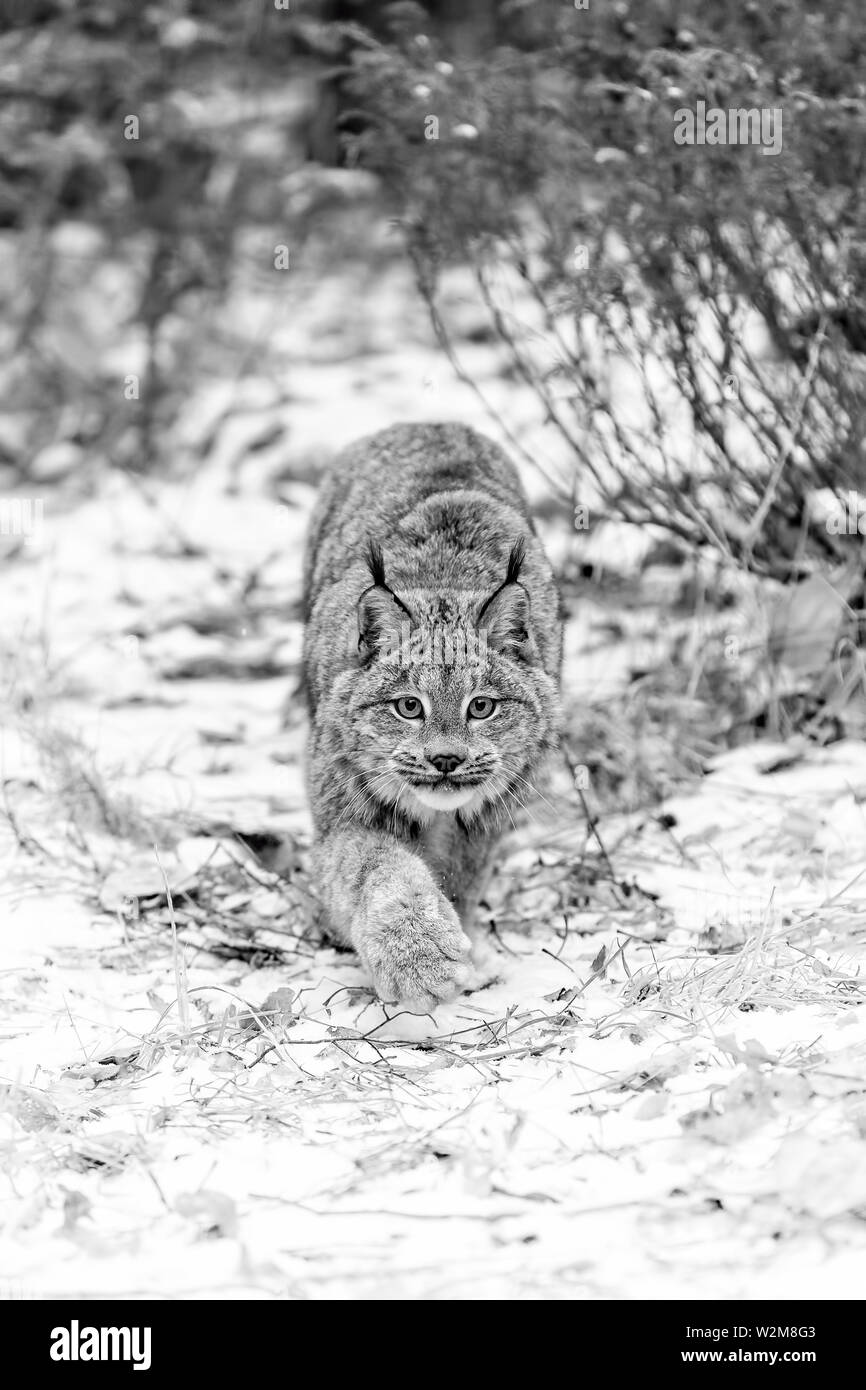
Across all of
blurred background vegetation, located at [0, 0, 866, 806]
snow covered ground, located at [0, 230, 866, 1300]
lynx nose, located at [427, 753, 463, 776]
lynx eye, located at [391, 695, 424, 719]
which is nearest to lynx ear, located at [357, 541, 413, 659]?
lynx eye, located at [391, 695, 424, 719]

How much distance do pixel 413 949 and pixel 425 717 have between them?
63cm

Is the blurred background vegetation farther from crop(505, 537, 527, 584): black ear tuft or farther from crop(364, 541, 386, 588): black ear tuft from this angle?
crop(364, 541, 386, 588): black ear tuft

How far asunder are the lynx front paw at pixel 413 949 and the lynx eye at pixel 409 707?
1.53 ft

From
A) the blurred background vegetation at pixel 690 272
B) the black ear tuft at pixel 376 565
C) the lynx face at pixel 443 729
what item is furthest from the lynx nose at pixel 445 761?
the blurred background vegetation at pixel 690 272

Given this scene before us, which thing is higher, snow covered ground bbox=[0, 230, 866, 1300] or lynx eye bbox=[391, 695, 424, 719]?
lynx eye bbox=[391, 695, 424, 719]

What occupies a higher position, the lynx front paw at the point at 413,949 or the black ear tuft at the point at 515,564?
the black ear tuft at the point at 515,564

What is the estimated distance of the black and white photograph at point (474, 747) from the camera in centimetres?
289

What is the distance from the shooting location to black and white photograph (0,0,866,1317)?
2891 millimetres

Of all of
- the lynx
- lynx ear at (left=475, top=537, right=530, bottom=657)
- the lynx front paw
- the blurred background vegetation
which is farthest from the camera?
the blurred background vegetation

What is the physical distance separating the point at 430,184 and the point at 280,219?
4.76m

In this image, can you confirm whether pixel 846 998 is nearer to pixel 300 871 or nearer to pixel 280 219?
pixel 300 871

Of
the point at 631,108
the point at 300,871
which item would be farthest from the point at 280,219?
the point at 300,871

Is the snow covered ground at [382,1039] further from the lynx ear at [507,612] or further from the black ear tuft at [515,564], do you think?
the black ear tuft at [515,564]

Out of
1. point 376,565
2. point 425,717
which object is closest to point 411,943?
point 425,717
